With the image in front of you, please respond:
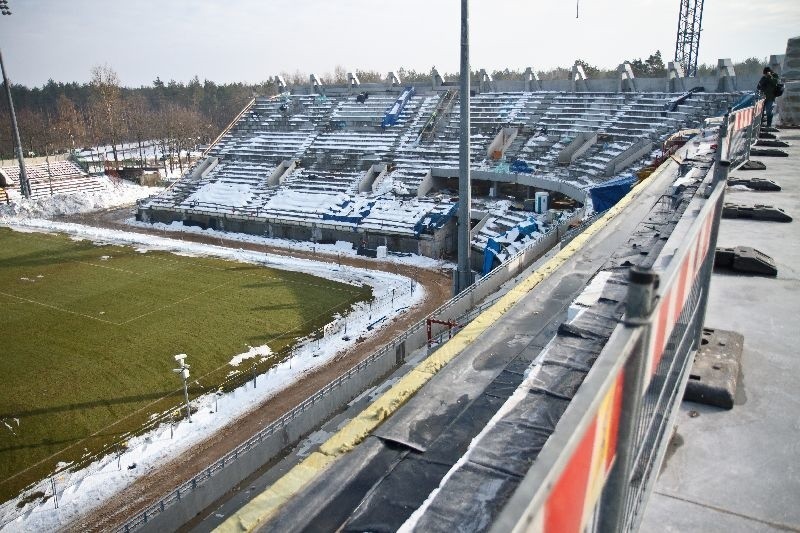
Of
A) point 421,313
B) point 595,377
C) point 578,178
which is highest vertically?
point 595,377

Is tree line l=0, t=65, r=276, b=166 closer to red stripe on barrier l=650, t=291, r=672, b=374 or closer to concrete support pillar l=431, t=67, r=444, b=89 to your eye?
concrete support pillar l=431, t=67, r=444, b=89

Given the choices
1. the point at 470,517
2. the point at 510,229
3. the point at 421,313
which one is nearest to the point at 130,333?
the point at 421,313

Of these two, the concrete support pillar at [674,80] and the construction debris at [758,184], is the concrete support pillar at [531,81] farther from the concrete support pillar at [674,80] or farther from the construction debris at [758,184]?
the construction debris at [758,184]

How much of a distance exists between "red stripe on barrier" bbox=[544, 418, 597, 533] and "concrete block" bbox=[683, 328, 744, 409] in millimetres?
2950

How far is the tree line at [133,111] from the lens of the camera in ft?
238

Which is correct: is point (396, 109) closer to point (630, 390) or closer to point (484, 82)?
point (484, 82)

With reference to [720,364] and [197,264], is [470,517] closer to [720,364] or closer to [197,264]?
[720,364]

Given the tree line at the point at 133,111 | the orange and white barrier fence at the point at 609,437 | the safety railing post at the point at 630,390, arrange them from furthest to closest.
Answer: the tree line at the point at 133,111
the safety railing post at the point at 630,390
the orange and white barrier fence at the point at 609,437

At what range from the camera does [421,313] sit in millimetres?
23328

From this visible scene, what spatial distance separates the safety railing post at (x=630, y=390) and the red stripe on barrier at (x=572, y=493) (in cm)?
29

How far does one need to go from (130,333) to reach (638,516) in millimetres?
21487

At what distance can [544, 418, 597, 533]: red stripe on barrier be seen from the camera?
1539 mm

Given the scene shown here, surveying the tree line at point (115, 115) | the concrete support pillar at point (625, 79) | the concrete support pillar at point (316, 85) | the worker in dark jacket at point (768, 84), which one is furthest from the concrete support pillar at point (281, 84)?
the worker in dark jacket at point (768, 84)

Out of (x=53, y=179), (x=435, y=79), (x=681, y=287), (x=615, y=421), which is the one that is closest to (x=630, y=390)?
(x=615, y=421)
